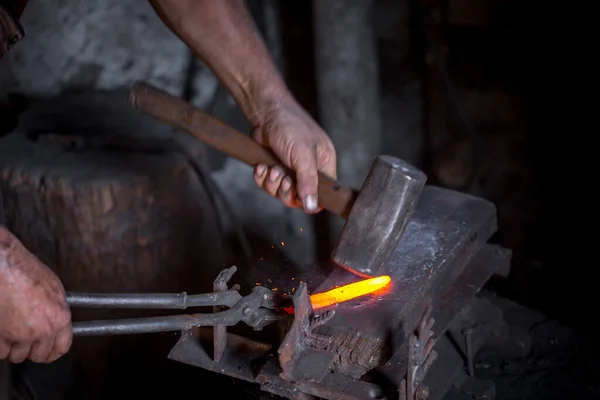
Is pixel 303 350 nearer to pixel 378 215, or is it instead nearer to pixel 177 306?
pixel 177 306

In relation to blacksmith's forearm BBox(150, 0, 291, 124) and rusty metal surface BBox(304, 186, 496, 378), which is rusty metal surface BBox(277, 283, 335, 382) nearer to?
rusty metal surface BBox(304, 186, 496, 378)

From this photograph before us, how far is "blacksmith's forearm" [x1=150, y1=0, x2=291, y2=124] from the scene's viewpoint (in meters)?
2.72

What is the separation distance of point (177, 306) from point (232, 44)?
1.14 metres

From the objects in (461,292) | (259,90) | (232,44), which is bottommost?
(461,292)

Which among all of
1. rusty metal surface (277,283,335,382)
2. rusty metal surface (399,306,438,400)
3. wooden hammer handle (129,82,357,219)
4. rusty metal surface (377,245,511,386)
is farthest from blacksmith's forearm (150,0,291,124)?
rusty metal surface (399,306,438,400)

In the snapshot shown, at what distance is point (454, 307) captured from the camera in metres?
2.58

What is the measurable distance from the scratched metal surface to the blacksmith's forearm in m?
→ 0.68

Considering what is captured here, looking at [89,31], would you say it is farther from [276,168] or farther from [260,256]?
[276,168]

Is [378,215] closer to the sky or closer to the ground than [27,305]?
closer to the sky

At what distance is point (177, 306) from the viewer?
197 centimetres

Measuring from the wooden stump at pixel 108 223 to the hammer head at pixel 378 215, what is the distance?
1.37 m

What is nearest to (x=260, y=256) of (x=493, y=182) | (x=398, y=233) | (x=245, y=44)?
(x=493, y=182)

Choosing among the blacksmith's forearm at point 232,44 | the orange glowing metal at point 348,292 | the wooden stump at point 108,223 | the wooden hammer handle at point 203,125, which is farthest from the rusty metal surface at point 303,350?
the wooden stump at point 108,223

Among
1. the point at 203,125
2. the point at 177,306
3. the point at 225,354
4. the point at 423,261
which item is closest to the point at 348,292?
the point at 423,261
